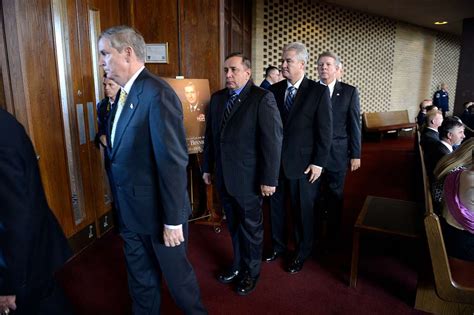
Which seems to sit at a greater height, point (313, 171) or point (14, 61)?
point (14, 61)

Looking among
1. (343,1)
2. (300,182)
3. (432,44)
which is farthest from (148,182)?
(432,44)

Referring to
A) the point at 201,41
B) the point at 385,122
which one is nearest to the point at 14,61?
the point at 201,41

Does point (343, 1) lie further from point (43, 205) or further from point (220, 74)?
point (43, 205)

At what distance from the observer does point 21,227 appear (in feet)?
3.76

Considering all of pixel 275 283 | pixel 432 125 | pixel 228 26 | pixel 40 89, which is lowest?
pixel 275 283

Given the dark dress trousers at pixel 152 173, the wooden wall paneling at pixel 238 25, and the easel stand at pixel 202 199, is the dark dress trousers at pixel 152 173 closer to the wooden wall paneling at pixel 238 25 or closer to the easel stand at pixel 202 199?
the easel stand at pixel 202 199

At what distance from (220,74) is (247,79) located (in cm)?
122

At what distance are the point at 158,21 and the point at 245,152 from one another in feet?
6.15

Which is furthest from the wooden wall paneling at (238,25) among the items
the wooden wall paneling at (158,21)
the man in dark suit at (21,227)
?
the man in dark suit at (21,227)

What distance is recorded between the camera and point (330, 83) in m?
3.05

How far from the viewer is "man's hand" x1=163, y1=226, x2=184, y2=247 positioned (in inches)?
63.6

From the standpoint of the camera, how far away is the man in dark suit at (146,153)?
4.95 ft

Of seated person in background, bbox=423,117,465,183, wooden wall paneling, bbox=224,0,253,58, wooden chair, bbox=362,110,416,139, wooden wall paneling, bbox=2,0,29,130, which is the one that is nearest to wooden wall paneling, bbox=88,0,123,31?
wooden wall paneling, bbox=2,0,29,130

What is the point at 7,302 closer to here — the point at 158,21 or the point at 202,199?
the point at 202,199
